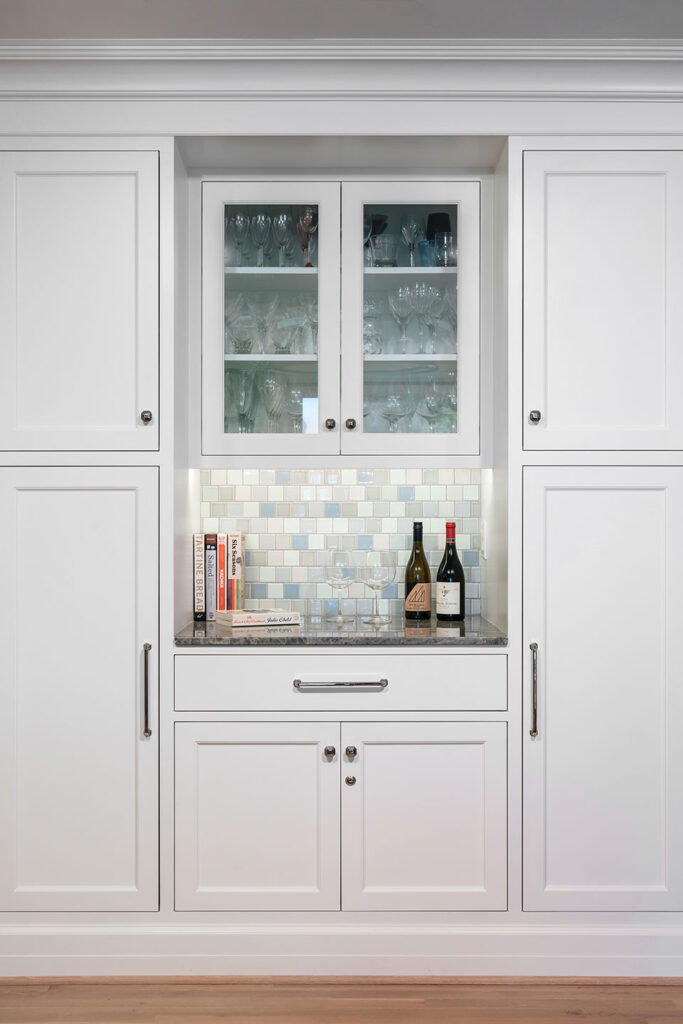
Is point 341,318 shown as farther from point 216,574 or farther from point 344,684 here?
point 344,684

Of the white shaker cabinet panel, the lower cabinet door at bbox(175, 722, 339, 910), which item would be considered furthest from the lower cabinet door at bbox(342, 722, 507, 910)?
the white shaker cabinet panel

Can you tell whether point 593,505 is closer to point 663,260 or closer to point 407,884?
point 663,260

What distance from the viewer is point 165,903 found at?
2.27m

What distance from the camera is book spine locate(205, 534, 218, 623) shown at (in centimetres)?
251

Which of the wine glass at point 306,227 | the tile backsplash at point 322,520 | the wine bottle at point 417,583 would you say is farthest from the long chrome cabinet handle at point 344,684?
the wine glass at point 306,227

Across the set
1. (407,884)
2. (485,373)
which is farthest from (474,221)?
(407,884)

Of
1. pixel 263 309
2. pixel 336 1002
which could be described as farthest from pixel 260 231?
pixel 336 1002

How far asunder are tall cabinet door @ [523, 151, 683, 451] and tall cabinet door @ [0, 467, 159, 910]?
1.20m

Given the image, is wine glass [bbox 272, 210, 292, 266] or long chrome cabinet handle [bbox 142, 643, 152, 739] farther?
wine glass [bbox 272, 210, 292, 266]

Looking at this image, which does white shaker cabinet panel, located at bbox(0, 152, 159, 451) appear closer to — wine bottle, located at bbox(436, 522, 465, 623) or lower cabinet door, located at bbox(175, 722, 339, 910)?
lower cabinet door, located at bbox(175, 722, 339, 910)

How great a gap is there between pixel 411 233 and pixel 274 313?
50 centimetres

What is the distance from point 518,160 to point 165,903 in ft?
7.74

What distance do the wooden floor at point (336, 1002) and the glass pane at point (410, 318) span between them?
1.62 meters

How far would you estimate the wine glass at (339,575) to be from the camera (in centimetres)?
249
